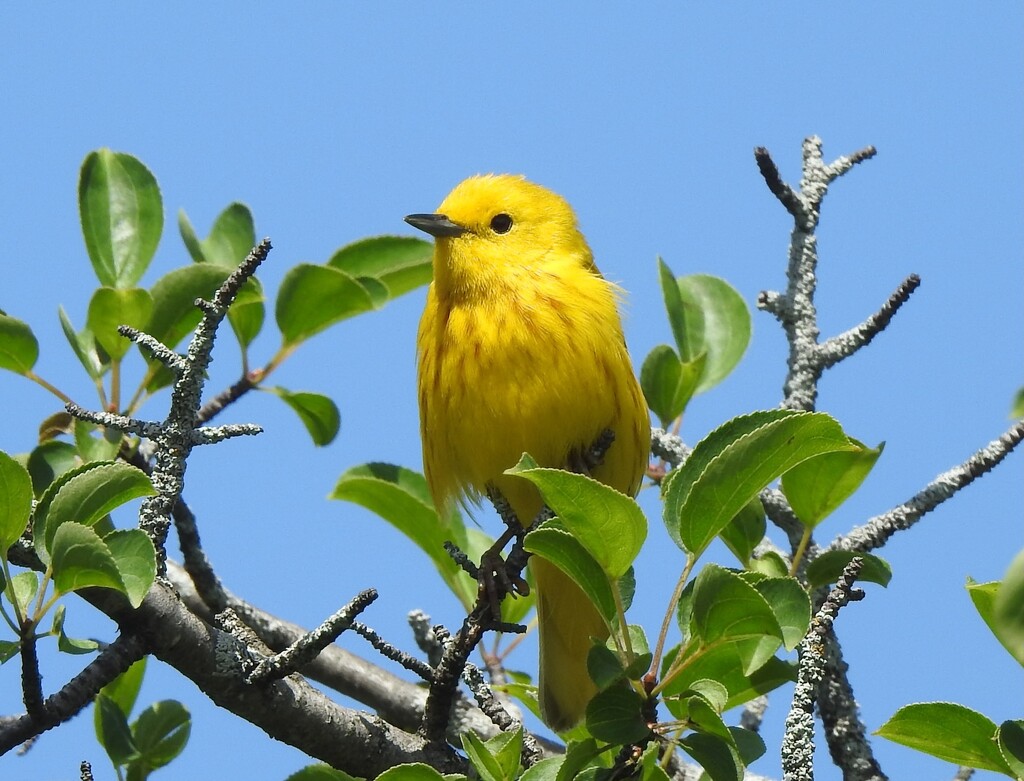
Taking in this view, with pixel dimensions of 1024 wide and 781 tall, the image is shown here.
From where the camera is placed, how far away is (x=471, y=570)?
3436 millimetres

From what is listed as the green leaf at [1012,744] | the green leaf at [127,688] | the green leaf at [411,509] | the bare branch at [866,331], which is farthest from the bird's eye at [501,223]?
the green leaf at [1012,744]

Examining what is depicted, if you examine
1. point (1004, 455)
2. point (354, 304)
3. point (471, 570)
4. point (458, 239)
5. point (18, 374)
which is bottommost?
point (471, 570)

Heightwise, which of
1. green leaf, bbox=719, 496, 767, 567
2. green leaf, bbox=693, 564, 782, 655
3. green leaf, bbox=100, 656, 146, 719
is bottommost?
green leaf, bbox=693, 564, 782, 655

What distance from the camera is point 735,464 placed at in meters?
2.68

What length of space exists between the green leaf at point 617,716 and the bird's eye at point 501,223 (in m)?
2.71

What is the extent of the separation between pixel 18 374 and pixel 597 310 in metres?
1.93

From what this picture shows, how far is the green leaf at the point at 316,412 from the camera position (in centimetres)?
454

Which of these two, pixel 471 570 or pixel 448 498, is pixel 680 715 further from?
pixel 448 498

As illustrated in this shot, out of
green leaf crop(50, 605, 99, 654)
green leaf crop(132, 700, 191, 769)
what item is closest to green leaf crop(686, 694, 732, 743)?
green leaf crop(50, 605, 99, 654)

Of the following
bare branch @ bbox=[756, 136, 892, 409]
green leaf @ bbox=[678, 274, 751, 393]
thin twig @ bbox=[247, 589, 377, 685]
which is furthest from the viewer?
green leaf @ bbox=[678, 274, 751, 393]

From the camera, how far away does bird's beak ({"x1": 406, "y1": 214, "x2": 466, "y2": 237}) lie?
5.07 m

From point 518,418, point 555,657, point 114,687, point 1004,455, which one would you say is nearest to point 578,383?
point 518,418

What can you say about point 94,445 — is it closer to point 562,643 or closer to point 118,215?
point 118,215

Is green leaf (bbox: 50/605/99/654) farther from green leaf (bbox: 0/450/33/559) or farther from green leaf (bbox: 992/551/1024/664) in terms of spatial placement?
green leaf (bbox: 992/551/1024/664)
